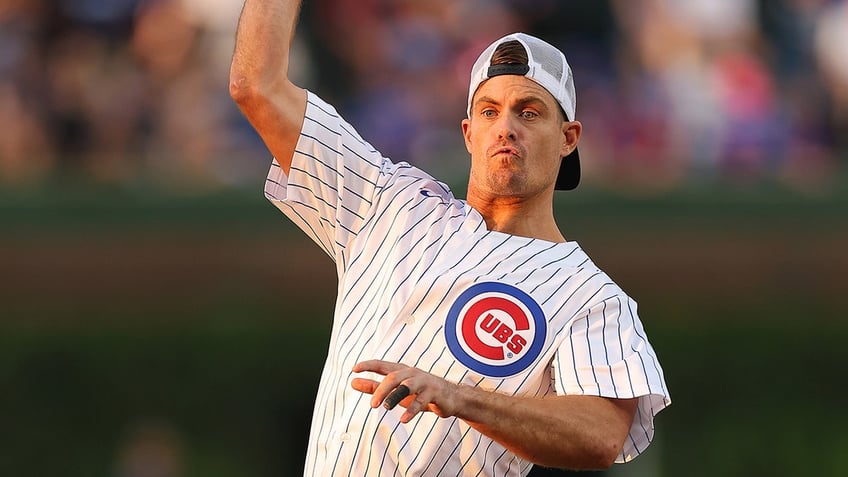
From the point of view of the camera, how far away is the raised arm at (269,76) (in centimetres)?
393

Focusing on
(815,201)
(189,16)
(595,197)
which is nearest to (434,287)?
(595,197)

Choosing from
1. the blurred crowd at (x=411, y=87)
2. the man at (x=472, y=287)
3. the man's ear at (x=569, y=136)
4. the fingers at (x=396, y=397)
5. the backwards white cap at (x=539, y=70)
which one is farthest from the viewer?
the blurred crowd at (x=411, y=87)

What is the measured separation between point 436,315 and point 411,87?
6370 mm

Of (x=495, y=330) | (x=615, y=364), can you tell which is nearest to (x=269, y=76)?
(x=495, y=330)

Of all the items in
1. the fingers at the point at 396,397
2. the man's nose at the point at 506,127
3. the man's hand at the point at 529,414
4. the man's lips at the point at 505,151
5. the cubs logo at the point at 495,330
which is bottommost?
the fingers at the point at 396,397

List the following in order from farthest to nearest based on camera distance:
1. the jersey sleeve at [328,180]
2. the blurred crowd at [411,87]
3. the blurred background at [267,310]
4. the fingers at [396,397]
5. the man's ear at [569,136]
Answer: the blurred crowd at [411,87] < the blurred background at [267,310] < the man's ear at [569,136] < the jersey sleeve at [328,180] < the fingers at [396,397]

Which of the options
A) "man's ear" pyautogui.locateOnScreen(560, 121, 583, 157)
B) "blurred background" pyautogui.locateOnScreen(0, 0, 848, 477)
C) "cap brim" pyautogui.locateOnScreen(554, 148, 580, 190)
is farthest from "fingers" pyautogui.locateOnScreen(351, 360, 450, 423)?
"blurred background" pyautogui.locateOnScreen(0, 0, 848, 477)

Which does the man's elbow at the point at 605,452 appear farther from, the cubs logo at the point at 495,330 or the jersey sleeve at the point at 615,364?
the cubs logo at the point at 495,330

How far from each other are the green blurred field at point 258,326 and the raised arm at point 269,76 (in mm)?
5081

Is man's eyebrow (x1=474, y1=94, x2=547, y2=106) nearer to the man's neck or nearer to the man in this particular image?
the man

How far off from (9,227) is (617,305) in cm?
599

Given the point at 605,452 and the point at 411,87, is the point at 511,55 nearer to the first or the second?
the point at 605,452

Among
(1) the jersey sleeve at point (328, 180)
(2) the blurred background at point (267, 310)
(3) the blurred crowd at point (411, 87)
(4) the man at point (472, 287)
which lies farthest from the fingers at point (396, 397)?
(3) the blurred crowd at point (411, 87)

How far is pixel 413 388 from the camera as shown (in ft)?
10.8
